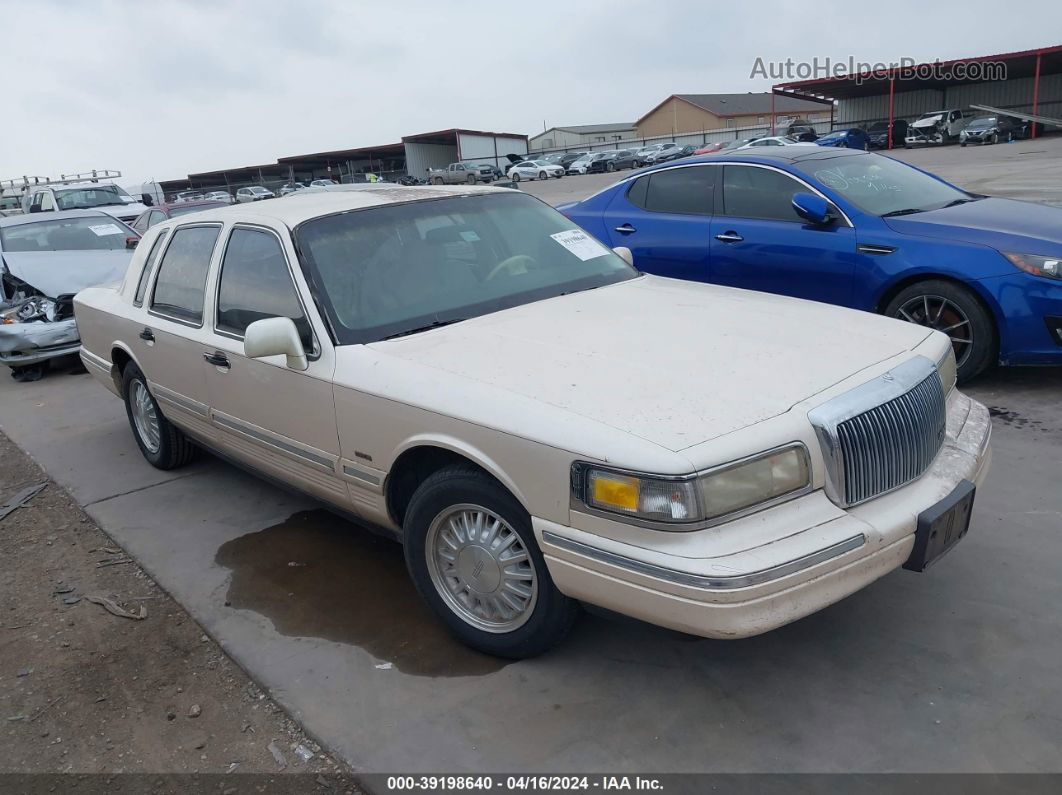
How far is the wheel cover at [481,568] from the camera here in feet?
9.44

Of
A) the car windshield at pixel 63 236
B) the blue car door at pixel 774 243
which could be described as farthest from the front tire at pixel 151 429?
the car windshield at pixel 63 236

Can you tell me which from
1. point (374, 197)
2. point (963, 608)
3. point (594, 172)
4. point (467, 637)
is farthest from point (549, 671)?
point (594, 172)

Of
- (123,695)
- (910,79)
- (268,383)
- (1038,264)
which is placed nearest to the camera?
(123,695)

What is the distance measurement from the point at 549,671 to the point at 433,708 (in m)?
0.42

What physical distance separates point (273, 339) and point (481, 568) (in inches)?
46.7

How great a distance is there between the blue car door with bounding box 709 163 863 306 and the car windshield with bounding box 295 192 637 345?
2039mm

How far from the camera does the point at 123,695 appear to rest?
309cm

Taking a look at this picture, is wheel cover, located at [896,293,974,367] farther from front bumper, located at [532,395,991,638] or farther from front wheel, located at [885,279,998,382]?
front bumper, located at [532,395,991,638]

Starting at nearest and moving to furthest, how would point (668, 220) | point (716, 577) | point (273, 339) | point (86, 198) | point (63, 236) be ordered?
point (716, 577), point (273, 339), point (668, 220), point (63, 236), point (86, 198)

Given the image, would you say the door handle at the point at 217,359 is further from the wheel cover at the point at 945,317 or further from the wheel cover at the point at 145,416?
the wheel cover at the point at 945,317

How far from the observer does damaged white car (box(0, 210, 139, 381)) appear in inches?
325

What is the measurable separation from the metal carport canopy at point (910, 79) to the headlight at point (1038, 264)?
3861 cm

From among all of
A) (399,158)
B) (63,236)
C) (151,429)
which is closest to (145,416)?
(151,429)

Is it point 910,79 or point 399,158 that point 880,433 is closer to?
point 910,79
